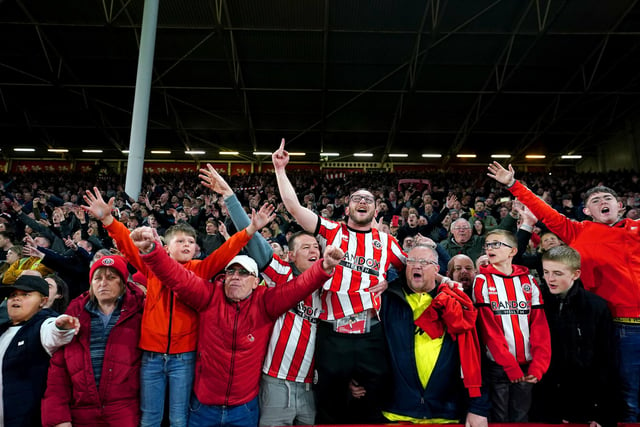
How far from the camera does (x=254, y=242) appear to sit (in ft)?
9.82

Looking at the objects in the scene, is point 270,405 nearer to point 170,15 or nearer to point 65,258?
point 65,258

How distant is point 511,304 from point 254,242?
84.4 inches

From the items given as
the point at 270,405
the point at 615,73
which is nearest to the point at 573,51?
the point at 615,73

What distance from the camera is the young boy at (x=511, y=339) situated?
104 inches

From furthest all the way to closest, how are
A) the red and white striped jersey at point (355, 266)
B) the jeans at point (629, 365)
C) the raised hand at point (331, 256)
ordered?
the jeans at point (629, 365), the red and white striped jersey at point (355, 266), the raised hand at point (331, 256)

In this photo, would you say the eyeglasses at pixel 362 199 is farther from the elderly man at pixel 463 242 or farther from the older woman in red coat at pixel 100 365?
the elderly man at pixel 463 242

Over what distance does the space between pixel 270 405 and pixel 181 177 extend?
56.3 feet

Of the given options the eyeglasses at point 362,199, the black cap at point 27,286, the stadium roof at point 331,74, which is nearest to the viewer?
the black cap at point 27,286

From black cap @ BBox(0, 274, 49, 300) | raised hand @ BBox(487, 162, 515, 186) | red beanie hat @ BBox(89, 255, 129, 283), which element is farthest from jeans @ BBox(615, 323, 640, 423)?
black cap @ BBox(0, 274, 49, 300)

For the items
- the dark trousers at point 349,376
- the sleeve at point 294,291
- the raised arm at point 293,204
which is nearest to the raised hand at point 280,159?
the raised arm at point 293,204

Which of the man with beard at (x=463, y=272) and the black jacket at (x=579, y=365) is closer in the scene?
the black jacket at (x=579, y=365)

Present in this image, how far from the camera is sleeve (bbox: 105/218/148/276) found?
2.77 meters

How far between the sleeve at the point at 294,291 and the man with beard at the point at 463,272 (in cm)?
152

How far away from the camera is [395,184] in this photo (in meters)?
16.3
